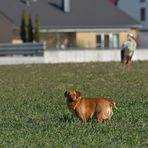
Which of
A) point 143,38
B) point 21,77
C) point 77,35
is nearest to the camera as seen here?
point 21,77

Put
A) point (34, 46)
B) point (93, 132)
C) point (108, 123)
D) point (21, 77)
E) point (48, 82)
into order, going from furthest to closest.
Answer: point (34, 46) → point (21, 77) → point (48, 82) → point (108, 123) → point (93, 132)

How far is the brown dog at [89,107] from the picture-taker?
41.7 ft

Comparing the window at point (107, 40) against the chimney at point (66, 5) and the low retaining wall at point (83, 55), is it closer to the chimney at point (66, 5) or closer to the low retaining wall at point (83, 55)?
the chimney at point (66, 5)

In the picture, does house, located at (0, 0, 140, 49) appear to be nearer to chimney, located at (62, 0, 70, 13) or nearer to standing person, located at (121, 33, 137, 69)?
chimney, located at (62, 0, 70, 13)

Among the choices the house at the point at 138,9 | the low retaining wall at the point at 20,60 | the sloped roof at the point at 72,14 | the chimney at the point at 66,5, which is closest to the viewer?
the low retaining wall at the point at 20,60

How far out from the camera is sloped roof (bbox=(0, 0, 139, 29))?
62406 mm

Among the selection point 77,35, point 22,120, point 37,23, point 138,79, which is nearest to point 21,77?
point 138,79

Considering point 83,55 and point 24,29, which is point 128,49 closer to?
point 83,55

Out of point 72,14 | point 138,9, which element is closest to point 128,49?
point 72,14

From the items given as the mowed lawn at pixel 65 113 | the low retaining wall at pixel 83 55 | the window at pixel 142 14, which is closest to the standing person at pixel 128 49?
the mowed lawn at pixel 65 113

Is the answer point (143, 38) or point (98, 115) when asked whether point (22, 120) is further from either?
point (143, 38)

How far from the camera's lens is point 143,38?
73.1m

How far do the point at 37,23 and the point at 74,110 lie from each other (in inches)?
1739

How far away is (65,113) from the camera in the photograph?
1470 centimetres
